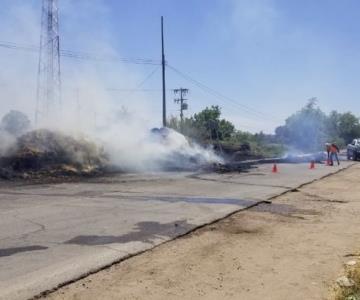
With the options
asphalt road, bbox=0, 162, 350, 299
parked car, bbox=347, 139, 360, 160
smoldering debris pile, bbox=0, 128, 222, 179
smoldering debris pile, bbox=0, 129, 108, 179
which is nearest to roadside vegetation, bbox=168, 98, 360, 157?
parked car, bbox=347, 139, 360, 160

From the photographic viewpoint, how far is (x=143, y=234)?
9688 millimetres

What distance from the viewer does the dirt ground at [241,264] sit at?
620 cm

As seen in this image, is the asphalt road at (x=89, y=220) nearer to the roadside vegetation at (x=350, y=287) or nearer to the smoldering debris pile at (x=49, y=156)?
the roadside vegetation at (x=350, y=287)

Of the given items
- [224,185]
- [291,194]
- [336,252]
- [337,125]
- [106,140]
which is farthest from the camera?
[337,125]

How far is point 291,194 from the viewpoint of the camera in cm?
1764

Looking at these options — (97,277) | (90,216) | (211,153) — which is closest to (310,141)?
(211,153)

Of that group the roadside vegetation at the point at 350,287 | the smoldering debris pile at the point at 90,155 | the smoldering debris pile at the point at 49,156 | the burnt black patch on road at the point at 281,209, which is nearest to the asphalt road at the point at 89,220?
the burnt black patch on road at the point at 281,209

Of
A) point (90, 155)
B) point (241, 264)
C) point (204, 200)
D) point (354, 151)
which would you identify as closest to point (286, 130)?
point (354, 151)

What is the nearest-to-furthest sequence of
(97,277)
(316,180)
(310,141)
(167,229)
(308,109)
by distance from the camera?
(97,277) < (167,229) < (316,180) < (310,141) < (308,109)

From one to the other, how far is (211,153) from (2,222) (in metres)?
28.2

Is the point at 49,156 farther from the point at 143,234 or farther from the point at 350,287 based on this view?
the point at 350,287

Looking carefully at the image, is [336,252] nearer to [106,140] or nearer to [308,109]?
[106,140]

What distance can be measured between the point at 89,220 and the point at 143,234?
188 cm

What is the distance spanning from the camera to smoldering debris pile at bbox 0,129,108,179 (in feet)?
76.6
